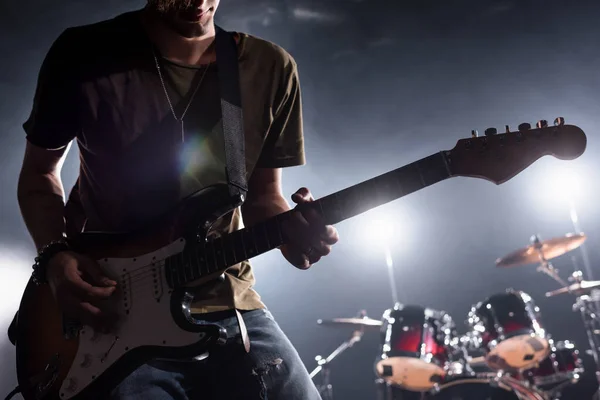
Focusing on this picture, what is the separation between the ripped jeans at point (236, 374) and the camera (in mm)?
1445

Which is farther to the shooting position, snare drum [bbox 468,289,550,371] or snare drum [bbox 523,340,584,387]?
snare drum [bbox 523,340,584,387]

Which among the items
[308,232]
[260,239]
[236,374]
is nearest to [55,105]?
[260,239]

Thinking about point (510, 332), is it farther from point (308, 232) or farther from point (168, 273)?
point (168, 273)

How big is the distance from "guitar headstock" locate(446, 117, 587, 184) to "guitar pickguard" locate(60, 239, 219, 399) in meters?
0.90

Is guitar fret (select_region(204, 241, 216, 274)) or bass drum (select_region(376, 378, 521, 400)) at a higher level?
guitar fret (select_region(204, 241, 216, 274))

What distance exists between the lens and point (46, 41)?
214 inches

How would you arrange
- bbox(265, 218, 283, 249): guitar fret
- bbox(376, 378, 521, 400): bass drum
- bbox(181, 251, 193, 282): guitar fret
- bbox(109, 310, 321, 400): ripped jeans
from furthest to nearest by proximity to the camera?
bbox(376, 378, 521, 400): bass drum < bbox(265, 218, 283, 249): guitar fret < bbox(181, 251, 193, 282): guitar fret < bbox(109, 310, 321, 400): ripped jeans

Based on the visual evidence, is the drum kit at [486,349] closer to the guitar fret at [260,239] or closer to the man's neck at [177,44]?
the guitar fret at [260,239]

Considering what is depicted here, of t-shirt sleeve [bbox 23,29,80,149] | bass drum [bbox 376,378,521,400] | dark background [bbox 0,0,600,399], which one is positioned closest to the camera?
t-shirt sleeve [bbox 23,29,80,149]

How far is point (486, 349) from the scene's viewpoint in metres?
5.34

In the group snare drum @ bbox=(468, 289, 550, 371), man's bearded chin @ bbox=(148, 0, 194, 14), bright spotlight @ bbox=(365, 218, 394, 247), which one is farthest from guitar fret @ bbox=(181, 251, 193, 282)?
bright spotlight @ bbox=(365, 218, 394, 247)

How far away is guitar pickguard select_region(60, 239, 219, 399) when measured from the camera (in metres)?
1.49

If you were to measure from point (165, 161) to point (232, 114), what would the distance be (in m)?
0.30

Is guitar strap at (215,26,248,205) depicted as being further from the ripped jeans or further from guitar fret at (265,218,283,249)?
the ripped jeans
